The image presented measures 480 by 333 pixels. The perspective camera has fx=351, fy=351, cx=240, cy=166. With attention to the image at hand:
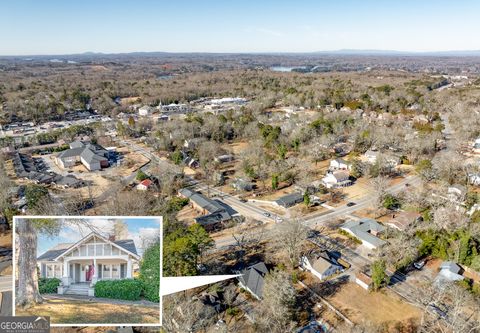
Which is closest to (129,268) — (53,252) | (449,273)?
(53,252)

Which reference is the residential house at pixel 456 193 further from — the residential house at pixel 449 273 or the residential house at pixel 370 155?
the residential house at pixel 370 155

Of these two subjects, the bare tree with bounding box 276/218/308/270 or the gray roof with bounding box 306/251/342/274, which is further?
the bare tree with bounding box 276/218/308/270

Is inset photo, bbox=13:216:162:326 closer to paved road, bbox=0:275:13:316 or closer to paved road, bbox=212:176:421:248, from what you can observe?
paved road, bbox=0:275:13:316

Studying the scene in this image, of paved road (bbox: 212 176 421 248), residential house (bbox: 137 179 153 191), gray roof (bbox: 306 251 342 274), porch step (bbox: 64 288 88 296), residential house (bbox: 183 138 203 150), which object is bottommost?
gray roof (bbox: 306 251 342 274)

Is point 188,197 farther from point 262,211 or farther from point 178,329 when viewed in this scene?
point 178,329

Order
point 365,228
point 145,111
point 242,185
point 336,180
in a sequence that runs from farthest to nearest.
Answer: point 145,111
point 336,180
point 242,185
point 365,228

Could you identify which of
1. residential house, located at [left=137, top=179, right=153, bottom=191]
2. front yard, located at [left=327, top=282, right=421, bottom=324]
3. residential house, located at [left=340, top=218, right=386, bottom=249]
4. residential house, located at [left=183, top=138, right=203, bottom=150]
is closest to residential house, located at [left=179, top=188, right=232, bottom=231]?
residential house, located at [left=137, top=179, right=153, bottom=191]

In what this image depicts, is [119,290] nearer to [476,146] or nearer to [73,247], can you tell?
[73,247]

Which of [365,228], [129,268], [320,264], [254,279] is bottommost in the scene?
[254,279]
